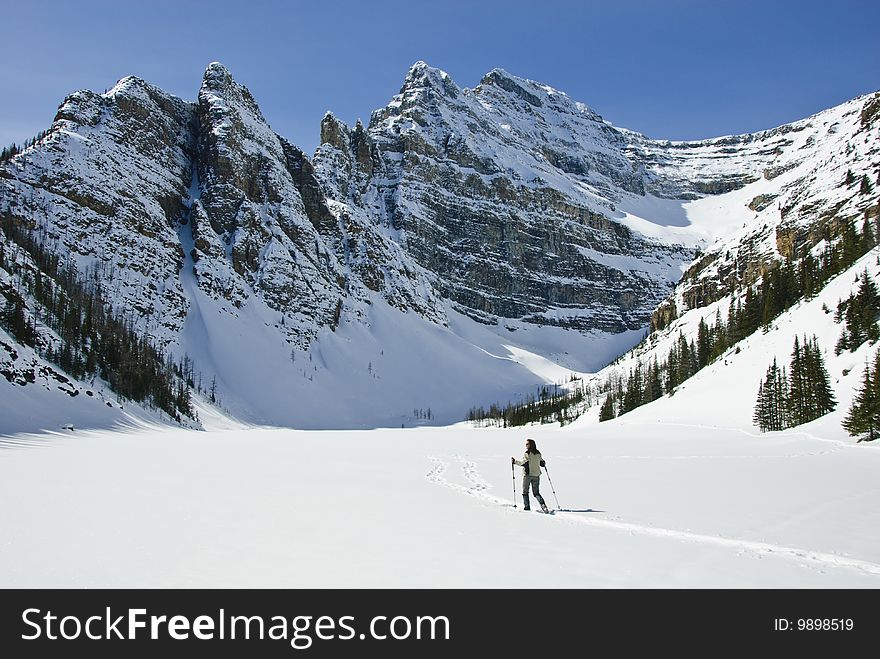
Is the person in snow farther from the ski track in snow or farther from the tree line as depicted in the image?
the tree line

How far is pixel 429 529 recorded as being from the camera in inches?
427

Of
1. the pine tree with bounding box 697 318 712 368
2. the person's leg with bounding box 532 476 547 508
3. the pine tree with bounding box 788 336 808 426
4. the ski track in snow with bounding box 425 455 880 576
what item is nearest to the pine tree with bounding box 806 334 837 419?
the pine tree with bounding box 788 336 808 426

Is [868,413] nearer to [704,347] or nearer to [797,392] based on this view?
[797,392]

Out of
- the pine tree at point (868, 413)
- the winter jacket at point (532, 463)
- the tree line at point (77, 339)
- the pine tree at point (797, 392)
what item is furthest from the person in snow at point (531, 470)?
the tree line at point (77, 339)

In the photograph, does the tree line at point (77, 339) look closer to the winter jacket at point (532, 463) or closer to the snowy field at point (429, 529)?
the snowy field at point (429, 529)

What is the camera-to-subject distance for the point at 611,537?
10.8m

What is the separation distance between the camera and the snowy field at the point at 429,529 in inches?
303

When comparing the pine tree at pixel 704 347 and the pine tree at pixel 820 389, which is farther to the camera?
the pine tree at pixel 704 347

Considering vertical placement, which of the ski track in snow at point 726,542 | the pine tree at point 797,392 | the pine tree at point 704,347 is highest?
the pine tree at point 704,347

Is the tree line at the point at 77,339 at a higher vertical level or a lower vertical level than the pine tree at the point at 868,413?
higher
